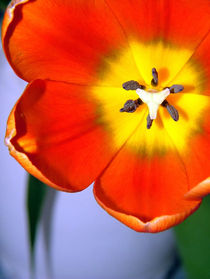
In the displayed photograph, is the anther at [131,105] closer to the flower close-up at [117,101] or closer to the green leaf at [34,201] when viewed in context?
the flower close-up at [117,101]

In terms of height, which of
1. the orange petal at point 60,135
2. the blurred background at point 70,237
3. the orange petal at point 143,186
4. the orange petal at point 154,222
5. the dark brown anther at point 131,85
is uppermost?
the dark brown anther at point 131,85

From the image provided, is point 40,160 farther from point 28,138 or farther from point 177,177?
point 177,177

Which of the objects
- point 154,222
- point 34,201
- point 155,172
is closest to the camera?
point 154,222

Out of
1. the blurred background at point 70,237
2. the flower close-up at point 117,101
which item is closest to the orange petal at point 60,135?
the flower close-up at point 117,101

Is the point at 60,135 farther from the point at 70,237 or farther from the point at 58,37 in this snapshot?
the point at 70,237

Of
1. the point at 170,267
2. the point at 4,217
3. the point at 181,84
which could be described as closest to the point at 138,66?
the point at 181,84

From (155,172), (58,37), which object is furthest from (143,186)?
(58,37)

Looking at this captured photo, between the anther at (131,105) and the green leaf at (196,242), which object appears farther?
the green leaf at (196,242)
